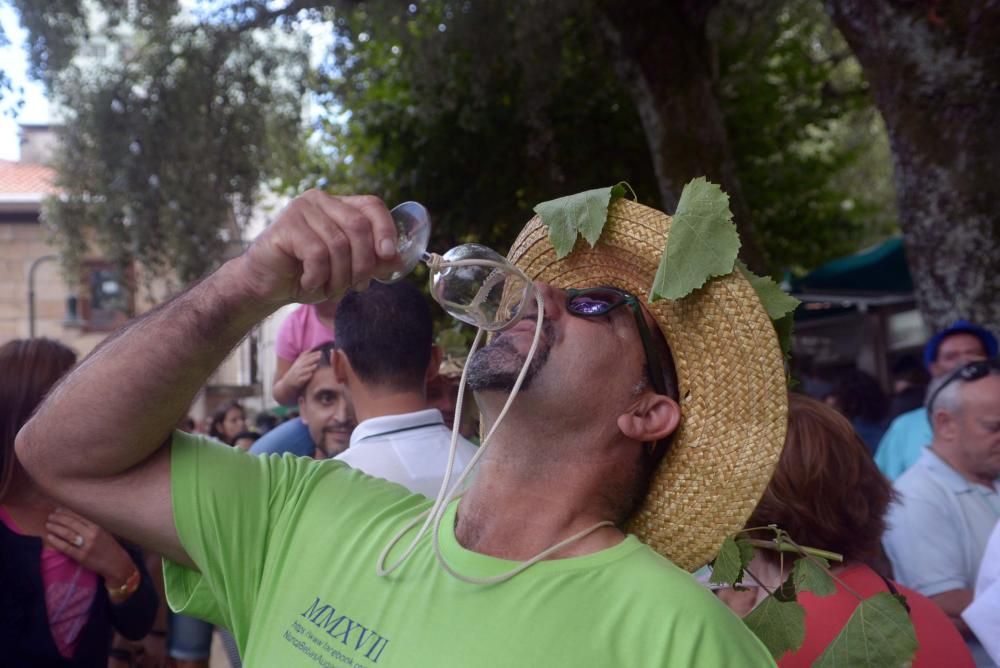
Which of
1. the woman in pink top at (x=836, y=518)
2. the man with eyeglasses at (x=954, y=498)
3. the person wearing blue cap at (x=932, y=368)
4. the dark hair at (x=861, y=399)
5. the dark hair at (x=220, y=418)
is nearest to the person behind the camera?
the woman in pink top at (x=836, y=518)

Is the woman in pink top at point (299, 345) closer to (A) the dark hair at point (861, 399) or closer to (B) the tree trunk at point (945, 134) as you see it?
(B) the tree trunk at point (945, 134)

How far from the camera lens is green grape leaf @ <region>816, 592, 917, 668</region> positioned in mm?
1914

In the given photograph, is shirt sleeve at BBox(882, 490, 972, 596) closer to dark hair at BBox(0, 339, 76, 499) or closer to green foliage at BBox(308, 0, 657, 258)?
dark hair at BBox(0, 339, 76, 499)

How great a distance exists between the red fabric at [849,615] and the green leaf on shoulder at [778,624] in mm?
375

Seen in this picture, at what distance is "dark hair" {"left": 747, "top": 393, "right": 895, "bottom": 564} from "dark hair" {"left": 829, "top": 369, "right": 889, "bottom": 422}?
412 centimetres

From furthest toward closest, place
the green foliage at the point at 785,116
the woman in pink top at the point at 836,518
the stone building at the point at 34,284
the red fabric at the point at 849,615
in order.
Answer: the stone building at the point at 34,284 → the green foliage at the point at 785,116 → the woman in pink top at the point at 836,518 → the red fabric at the point at 849,615

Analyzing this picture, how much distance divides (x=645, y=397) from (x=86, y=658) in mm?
1950

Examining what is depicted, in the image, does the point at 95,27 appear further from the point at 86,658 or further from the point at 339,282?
the point at 339,282

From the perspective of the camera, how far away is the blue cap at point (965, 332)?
5348mm

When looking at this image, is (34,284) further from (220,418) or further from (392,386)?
(392,386)

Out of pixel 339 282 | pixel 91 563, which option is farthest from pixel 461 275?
pixel 91 563

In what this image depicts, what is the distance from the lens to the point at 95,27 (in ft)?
31.0

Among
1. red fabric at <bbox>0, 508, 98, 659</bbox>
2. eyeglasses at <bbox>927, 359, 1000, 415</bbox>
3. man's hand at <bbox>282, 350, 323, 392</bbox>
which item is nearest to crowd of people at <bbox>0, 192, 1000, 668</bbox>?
red fabric at <bbox>0, 508, 98, 659</bbox>

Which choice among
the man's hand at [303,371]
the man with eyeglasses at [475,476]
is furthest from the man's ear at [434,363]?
the man with eyeglasses at [475,476]
